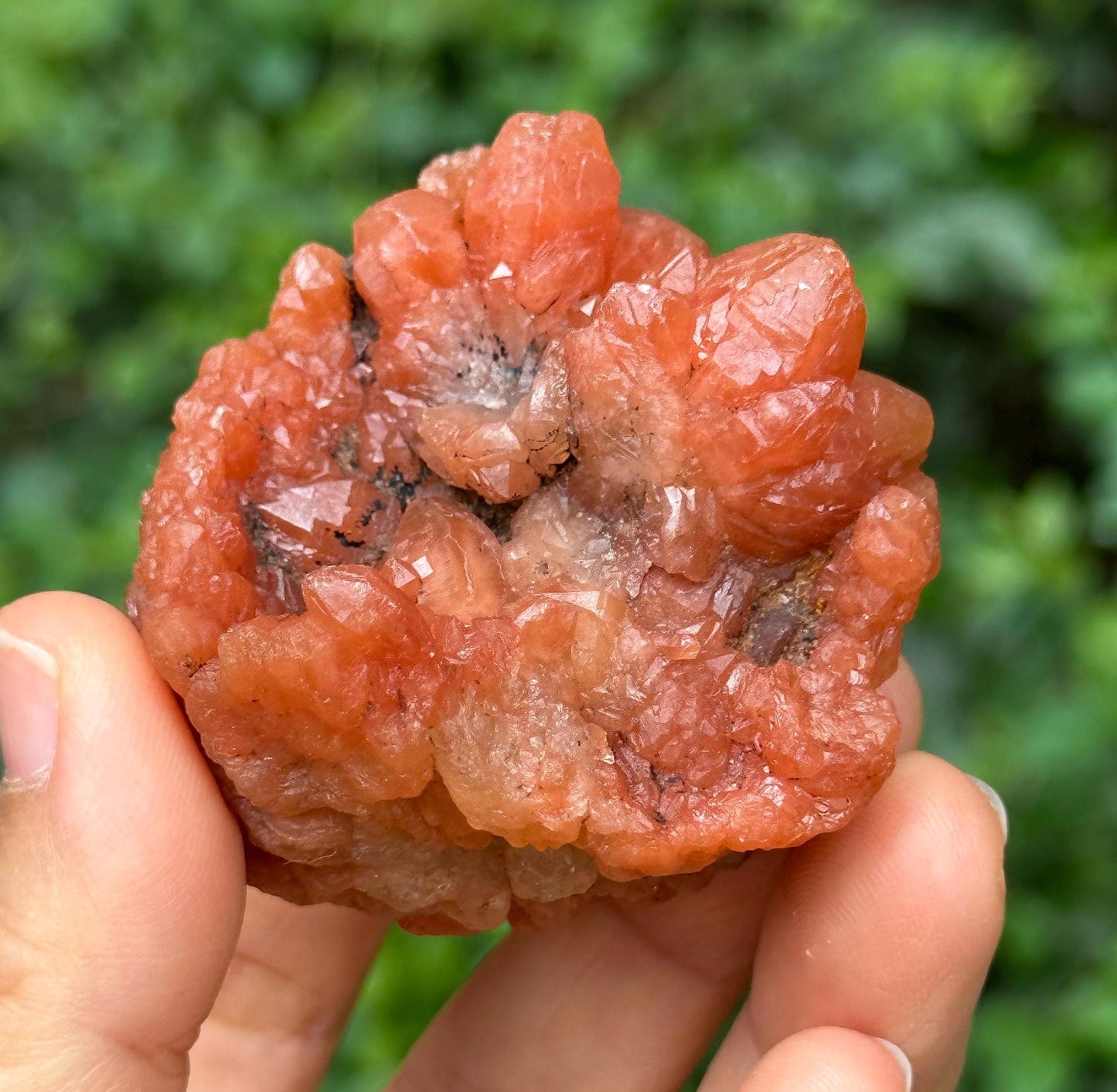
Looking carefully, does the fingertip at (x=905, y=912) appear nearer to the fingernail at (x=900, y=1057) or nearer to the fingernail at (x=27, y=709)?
the fingernail at (x=900, y=1057)

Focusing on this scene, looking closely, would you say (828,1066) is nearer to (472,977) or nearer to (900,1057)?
(900,1057)

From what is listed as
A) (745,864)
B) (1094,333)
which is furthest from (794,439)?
(1094,333)

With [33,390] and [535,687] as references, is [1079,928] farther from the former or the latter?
[33,390]

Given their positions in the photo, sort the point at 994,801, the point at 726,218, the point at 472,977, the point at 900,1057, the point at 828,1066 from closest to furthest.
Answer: the point at 828,1066 < the point at 900,1057 < the point at 994,801 < the point at 472,977 < the point at 726,218

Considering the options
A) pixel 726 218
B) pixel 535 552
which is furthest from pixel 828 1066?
pixel 726 218

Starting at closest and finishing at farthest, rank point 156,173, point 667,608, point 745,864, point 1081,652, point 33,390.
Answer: point 667,608, point 745,864, point 1081,652, point 156,173, point 33,390

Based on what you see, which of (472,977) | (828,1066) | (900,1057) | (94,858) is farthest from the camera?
(472,977)
